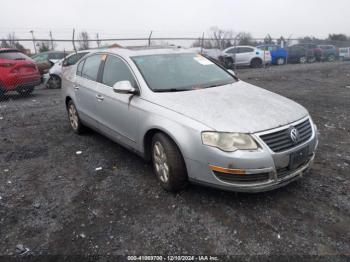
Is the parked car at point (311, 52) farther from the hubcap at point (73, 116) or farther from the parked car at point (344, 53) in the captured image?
the hubcap at point (73, 116)

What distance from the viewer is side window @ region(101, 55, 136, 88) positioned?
413 cm

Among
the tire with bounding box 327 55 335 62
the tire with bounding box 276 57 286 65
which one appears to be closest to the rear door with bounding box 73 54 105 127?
the tire with bounding box 276 57 286 65

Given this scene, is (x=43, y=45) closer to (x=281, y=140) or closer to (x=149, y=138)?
(x=149, y=138)

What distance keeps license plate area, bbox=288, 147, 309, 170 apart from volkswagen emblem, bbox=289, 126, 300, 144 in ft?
0.40

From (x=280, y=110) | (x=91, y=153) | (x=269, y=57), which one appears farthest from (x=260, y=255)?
(x=269, y=57)

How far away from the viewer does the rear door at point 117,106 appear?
155 inches

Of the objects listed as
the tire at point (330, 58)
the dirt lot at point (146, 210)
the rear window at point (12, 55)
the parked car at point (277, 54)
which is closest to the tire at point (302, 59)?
the parked car at point (277, 54)

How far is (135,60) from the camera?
13.7 ft

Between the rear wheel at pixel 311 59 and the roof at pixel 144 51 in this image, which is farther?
the rear wheel at pixel 311 59

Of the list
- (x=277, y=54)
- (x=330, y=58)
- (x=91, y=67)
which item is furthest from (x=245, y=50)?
(x=91, y=67)

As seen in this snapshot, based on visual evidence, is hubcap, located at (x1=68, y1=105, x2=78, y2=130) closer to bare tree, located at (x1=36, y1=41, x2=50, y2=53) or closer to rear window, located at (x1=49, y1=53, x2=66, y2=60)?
rear window, located at (x1=49, y1=53, x2=66, y2=60)

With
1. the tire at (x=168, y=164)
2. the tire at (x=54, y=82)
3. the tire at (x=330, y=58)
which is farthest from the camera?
the tire at (x=330, y=58)

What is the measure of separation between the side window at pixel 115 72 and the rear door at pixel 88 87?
0.75ft

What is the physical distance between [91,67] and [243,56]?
52.8 ft
